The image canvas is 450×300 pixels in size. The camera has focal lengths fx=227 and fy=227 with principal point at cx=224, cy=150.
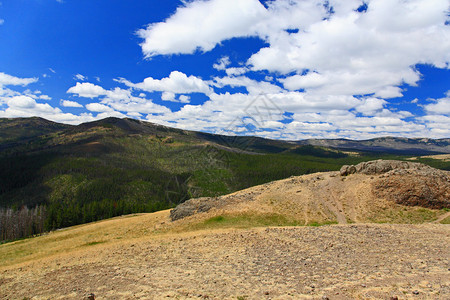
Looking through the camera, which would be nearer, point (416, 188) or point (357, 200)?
point (416, 188)

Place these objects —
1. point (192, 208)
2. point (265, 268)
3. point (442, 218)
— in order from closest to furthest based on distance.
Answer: point (265, 268) < point (442, 218) < point (192, 208)

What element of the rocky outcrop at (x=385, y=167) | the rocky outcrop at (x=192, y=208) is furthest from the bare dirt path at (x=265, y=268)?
the rocky outcrop at (x=385, y=167)

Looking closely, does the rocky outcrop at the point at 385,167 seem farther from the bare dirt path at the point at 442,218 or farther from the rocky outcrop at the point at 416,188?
the bare dirt path at the point at 442,218

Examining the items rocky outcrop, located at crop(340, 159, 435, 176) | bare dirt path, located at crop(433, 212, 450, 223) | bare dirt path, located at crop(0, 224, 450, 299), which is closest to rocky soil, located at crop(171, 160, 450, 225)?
rocky outcrop, located at crop(340, 159, 435, 176)

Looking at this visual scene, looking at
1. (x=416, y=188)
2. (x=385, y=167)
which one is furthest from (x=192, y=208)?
(x=385, y=167)

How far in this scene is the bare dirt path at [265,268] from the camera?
970 cm

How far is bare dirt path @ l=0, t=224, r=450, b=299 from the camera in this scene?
9695mm

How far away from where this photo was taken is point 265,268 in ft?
42.4

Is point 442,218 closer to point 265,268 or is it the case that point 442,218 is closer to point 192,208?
point 265,268

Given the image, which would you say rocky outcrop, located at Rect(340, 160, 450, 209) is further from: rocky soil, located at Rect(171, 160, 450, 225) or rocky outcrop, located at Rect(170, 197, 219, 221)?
rocky outcrop, located at Rect(170, 197, 219, 221)

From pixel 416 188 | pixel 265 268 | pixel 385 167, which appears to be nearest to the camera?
pixel 265 268

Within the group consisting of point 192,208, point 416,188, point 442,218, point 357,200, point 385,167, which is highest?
point 385,167

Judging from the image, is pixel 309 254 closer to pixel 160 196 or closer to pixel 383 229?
pixel 383 229

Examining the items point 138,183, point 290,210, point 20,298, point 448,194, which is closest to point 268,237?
point 290,210
